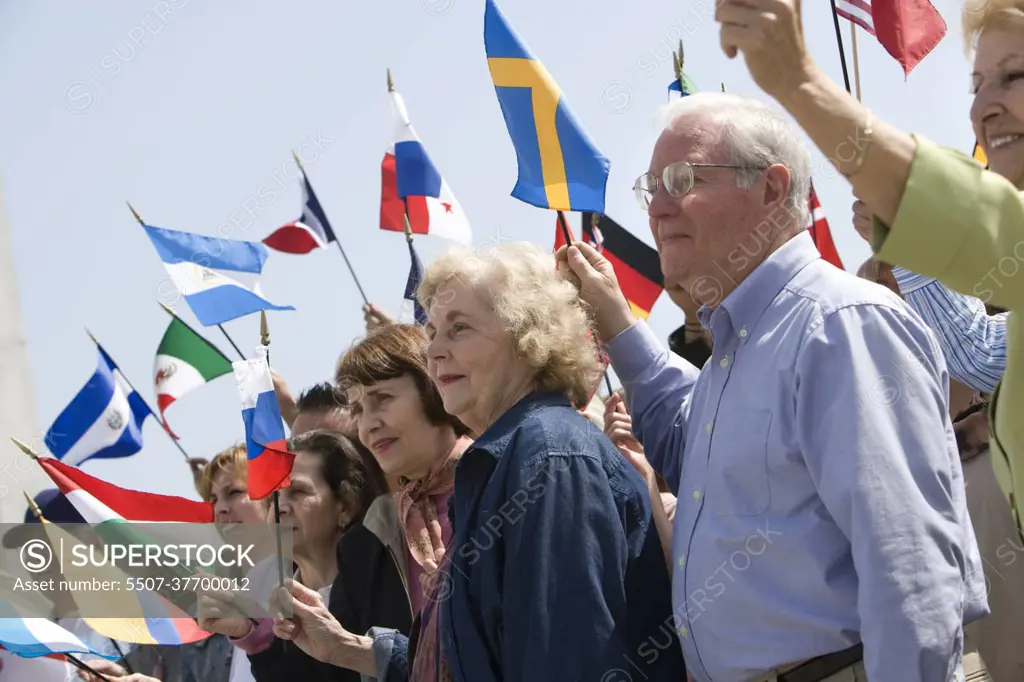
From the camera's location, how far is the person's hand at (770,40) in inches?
69.4

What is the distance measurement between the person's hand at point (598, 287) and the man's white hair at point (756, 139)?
0.68 metres

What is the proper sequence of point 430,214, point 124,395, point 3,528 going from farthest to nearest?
point 124,395 < point 430,214 < point 3,528

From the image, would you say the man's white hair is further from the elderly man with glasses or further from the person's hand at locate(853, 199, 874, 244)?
the person's hand at locate(853, 199, 874, 244)

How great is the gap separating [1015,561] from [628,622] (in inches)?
39.6

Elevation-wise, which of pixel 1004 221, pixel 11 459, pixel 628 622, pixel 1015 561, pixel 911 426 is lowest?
pixel 11 459

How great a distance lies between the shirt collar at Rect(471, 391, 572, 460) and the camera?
3199mm

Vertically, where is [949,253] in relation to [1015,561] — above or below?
above

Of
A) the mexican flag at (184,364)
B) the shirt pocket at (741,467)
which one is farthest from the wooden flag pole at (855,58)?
the mexican flag at (184,364)

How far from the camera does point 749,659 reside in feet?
8.38

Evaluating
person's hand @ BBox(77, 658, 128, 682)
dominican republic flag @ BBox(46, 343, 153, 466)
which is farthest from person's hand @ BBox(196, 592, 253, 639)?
dominican republic flag @ BBox(46, 343, 153, 466)

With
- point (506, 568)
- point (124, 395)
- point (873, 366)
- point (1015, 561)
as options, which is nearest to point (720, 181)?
point (873, 366)

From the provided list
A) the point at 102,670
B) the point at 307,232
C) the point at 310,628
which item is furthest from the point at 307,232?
the point at 310,628

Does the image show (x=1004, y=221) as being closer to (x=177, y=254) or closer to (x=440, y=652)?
(x=440, y=652)

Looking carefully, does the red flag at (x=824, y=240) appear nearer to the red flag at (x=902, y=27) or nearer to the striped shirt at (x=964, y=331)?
the red flag at (x=902, y=27)
